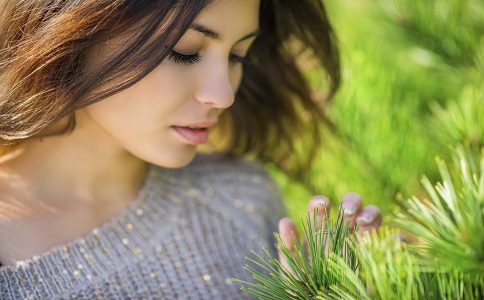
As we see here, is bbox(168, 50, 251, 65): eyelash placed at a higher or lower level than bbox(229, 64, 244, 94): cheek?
lower

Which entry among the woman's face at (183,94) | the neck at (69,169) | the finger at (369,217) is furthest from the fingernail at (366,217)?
the neck at (69,169)

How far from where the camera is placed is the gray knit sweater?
31.0 inches

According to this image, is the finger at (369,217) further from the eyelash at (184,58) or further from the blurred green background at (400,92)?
the eyelash at (184,58)

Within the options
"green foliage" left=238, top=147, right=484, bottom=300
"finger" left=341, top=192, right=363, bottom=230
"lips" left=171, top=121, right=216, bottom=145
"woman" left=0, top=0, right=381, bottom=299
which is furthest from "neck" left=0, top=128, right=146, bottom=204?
"green foliage" left=238, top=147, right=484, bottom=300

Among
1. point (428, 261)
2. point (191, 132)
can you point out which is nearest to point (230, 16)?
point (191, 132)

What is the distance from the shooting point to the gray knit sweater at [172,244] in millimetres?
787

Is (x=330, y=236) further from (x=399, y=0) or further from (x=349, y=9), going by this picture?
(x=349, y=9)

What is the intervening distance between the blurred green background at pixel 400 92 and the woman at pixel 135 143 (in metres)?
0.10

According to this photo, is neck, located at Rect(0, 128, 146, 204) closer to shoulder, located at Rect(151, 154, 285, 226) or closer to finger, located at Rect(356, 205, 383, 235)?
shoulder, located at Rect(151, 154, 285, 226)

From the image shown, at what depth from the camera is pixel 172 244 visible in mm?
908

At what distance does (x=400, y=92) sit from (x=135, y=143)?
37 centimetres

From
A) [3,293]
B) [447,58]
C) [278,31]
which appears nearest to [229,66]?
[278,31]

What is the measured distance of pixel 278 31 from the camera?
100cm

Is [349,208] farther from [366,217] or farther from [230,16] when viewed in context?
[230,16]
